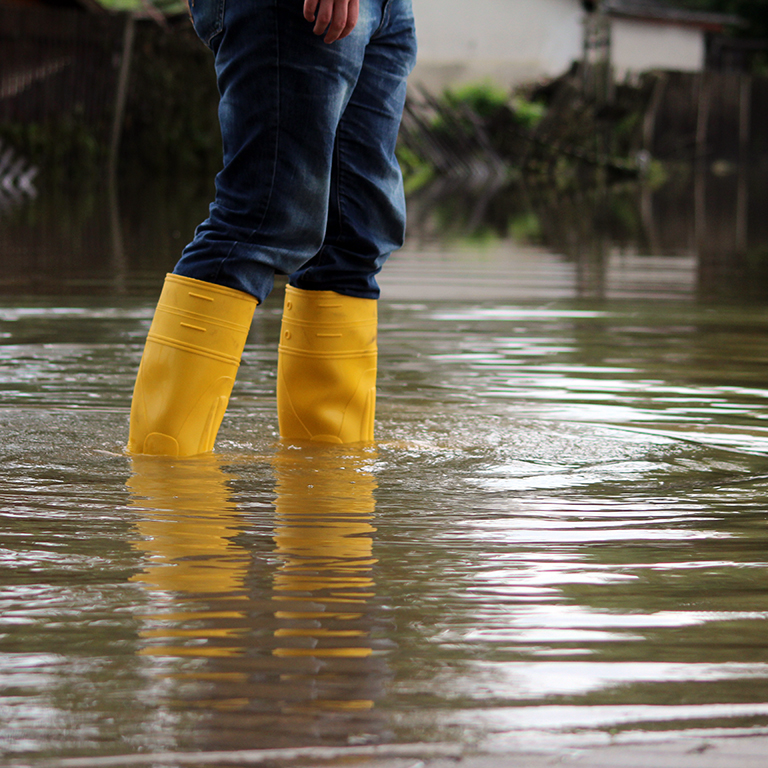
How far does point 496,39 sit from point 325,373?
76.4ft

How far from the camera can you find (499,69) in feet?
79.7

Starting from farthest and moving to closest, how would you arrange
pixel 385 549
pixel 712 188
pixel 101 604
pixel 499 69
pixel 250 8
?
1. pixel 499 69
2. pixel 712 188
3. pixel 250 8
4. pixel 385 549
5. pixel 101 604

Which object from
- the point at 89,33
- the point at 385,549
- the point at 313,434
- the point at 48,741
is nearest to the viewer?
the point at 48,741

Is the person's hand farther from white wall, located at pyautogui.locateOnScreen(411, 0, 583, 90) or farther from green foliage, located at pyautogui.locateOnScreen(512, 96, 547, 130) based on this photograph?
white wall, located at pyautogui.locateOnScreen(411, 0, 583, 90)

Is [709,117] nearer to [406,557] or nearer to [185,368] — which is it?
[185,368]

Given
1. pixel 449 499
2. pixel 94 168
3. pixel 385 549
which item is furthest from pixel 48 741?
pixel 94 168

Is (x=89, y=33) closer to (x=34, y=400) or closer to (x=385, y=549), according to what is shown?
(x=34, y=400)

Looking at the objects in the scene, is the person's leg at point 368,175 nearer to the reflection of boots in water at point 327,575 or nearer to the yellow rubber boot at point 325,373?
the yellow rubber boot at point 325,373

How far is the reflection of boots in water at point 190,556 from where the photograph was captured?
1081 mm

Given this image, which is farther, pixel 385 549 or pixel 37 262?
pixel 37 262

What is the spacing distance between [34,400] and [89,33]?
10.9 m

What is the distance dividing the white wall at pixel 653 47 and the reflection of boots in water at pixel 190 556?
25768 mm

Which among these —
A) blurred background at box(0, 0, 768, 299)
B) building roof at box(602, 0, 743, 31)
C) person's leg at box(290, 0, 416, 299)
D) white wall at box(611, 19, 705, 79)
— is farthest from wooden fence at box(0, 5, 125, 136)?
white wall at box(611, 19, 705, 79)

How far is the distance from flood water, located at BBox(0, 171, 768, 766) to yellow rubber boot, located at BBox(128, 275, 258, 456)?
5 cm
